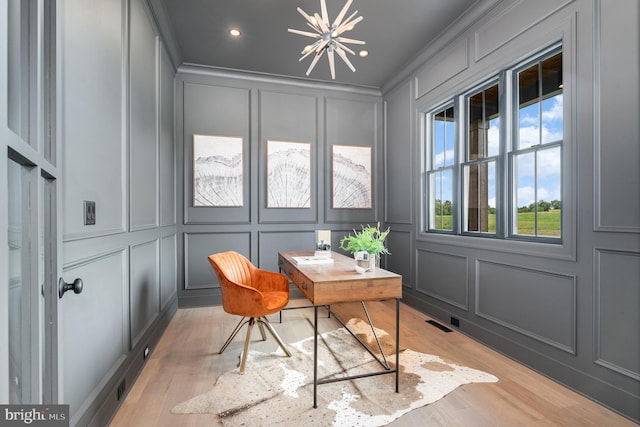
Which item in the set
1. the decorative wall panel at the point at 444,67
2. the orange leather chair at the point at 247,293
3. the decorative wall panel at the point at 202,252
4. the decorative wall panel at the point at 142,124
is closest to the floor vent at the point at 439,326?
the orange leather chair at the point at 247,293

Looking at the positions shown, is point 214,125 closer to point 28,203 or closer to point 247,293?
point 247,293

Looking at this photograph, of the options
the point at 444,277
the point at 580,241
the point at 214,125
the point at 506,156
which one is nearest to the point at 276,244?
the point at 214,125

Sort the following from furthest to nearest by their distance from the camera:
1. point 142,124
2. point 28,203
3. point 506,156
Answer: point 506,156
point 142,124
point 28,203

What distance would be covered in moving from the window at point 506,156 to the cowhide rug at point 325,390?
4.46 ft

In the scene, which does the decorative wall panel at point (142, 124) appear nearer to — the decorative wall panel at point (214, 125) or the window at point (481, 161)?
the decorative wall panel at point (214, 125)

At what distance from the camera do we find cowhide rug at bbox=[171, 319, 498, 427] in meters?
1.80

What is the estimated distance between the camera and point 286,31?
3.27m

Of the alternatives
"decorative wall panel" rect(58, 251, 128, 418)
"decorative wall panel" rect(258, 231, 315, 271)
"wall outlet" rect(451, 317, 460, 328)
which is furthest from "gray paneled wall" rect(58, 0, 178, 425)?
"wall outlet" rect(451, 317, 460, 328)

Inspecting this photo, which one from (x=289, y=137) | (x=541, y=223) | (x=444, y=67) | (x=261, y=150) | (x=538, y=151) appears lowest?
(x=541, y=223)

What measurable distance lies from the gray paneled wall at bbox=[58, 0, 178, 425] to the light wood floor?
0.18m

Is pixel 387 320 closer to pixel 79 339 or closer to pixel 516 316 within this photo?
pixel 516 316

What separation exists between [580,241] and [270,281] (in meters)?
2.48

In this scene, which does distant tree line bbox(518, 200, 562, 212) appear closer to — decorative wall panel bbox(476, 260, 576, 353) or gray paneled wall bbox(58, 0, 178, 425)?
decorative wall panel bbox(476, 260, 576, 353)

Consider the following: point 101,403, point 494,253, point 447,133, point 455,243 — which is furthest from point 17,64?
point 447,133
